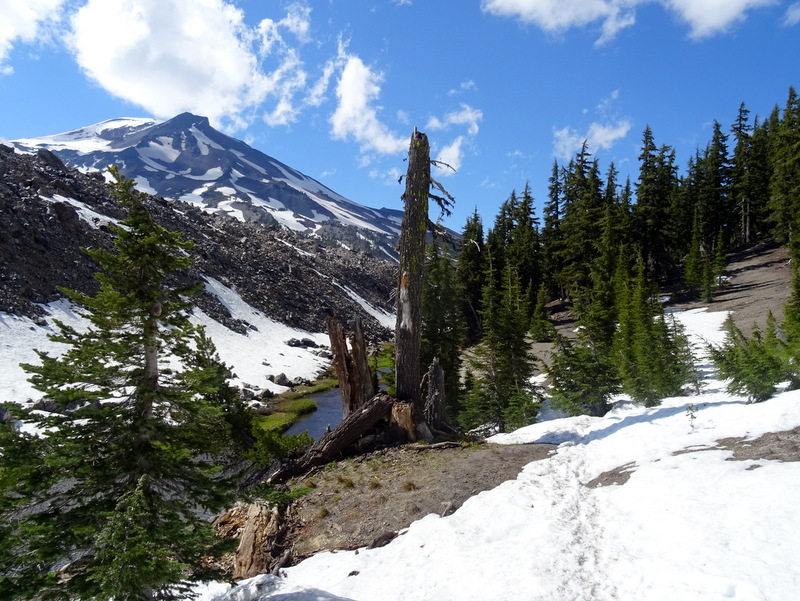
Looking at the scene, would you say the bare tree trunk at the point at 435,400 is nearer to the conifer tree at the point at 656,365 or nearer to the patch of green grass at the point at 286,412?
the conifer tree at the point at 656,365

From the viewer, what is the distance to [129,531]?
4965mm

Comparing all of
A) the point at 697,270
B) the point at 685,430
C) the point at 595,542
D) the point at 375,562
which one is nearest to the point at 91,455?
the point at 375,562

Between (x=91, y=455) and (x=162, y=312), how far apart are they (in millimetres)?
2009

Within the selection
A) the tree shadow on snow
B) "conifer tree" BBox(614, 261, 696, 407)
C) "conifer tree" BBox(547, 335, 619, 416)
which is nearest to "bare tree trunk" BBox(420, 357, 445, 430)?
the tree shadow on snow

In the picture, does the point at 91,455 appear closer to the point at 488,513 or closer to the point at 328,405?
the point at 488,513

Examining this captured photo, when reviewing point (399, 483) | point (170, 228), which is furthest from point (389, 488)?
point (170, 228)

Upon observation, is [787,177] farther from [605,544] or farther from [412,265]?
[605,544]

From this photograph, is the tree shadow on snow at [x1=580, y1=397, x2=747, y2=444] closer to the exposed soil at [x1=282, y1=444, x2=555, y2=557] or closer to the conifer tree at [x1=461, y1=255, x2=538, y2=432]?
the exposed soil at [x1=282, y1=444, x2=555, y2=557]

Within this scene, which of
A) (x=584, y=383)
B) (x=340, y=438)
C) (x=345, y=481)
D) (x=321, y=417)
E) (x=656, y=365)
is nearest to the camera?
(x=345, y=481)

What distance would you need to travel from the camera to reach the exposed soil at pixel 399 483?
7539 millimetres

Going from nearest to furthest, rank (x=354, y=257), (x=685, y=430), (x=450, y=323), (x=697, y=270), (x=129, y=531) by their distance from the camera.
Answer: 1. (x=129, y=531)
2. (x=685, y=430)
3. (x=450, y=323)
4. (x=697, y=270)
5. (x=354, y=257)

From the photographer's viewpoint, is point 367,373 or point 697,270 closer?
point 367,373

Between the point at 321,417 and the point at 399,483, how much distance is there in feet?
69.7

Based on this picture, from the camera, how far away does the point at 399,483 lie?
8789mm
